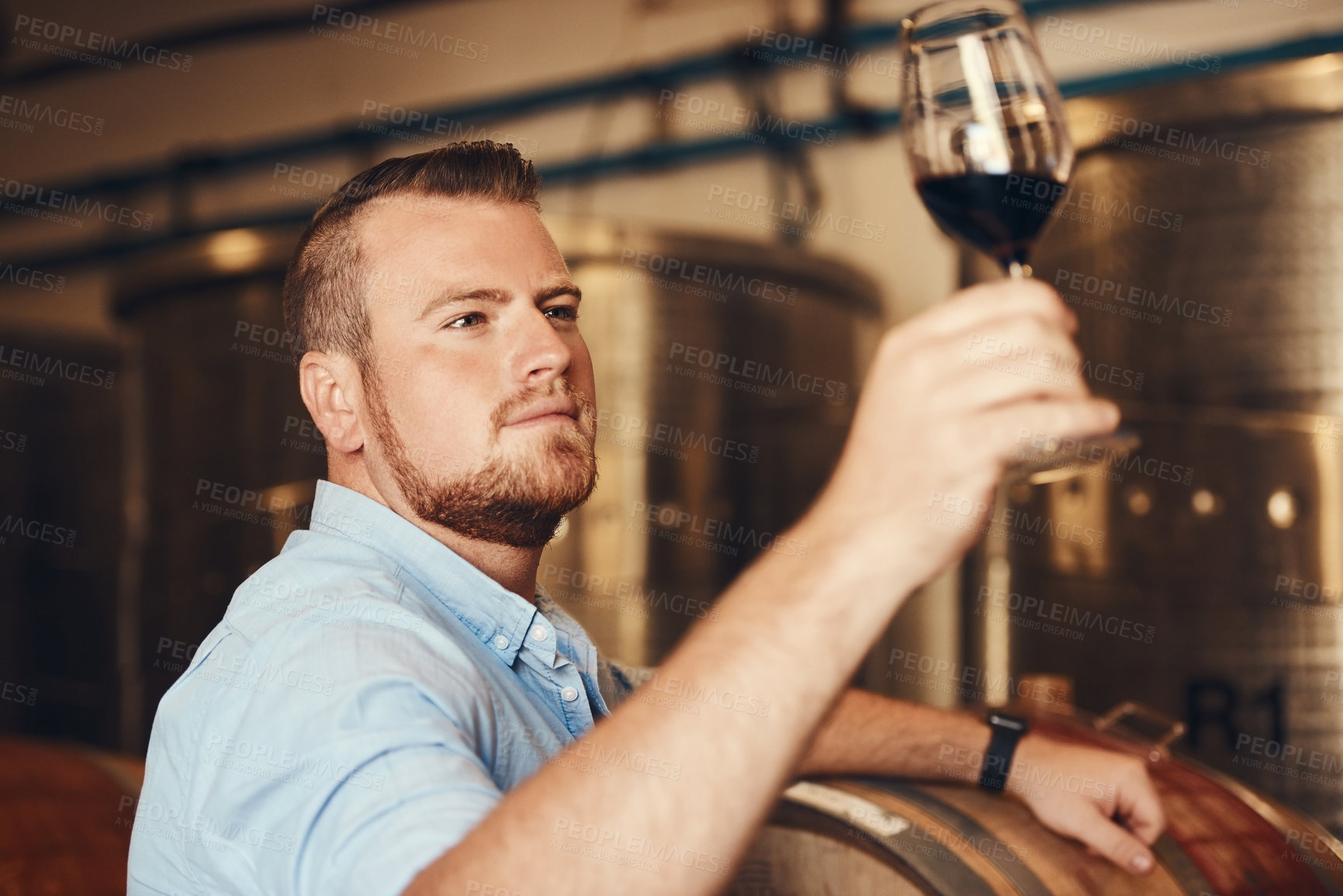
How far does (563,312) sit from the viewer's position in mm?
1518

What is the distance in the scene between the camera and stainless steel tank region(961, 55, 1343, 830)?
2260 mm

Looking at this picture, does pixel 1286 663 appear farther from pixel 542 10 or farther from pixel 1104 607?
pixel 542 10

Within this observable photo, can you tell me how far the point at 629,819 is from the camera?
0.77 meters

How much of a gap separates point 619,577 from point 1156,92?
6.32ft
